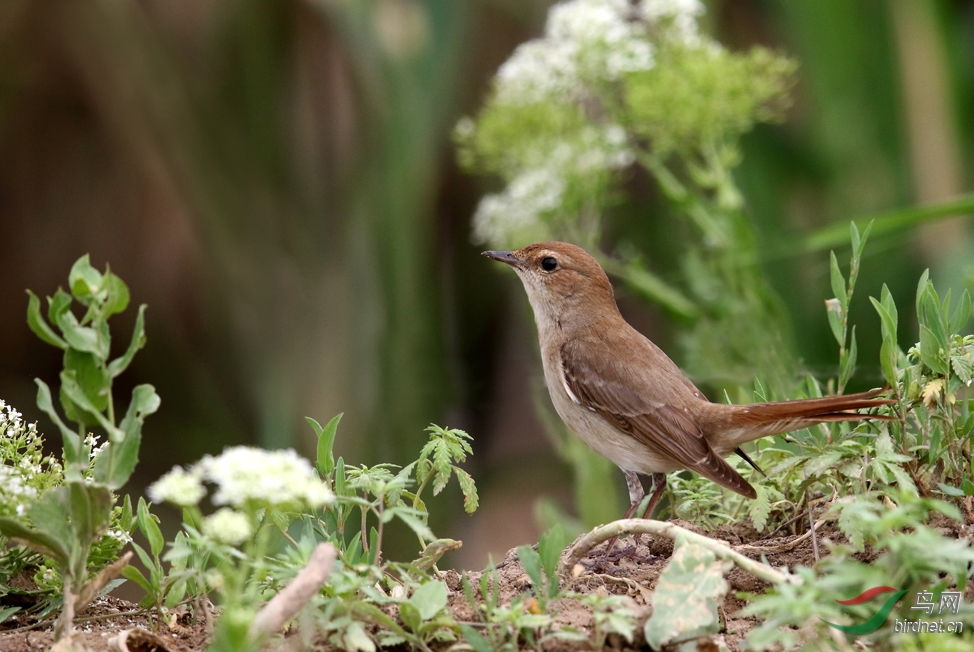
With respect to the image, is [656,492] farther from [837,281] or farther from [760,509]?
[837,281]

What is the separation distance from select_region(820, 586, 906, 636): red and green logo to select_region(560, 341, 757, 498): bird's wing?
118 centimetres

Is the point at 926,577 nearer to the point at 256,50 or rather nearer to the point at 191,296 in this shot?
the point at 256,50

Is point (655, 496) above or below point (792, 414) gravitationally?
below

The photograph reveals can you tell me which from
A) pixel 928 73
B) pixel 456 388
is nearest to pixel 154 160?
pixel 456 388

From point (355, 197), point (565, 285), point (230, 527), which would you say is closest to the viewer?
point (230, 527)

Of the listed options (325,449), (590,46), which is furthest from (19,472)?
(590,46)

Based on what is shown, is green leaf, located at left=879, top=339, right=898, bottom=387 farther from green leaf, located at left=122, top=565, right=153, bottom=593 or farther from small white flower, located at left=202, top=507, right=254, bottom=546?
green leaf, located at left=122, top=565, right=153, bottom=593

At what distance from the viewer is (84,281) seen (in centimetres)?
157

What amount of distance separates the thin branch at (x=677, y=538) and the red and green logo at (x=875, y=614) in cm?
9

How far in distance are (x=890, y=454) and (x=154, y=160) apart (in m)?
5.39

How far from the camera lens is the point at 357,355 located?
602cm

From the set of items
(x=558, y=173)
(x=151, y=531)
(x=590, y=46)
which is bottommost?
(x=151, y=531)

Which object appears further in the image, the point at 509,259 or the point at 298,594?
the point at 509,259

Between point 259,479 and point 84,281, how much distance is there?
467 mm
